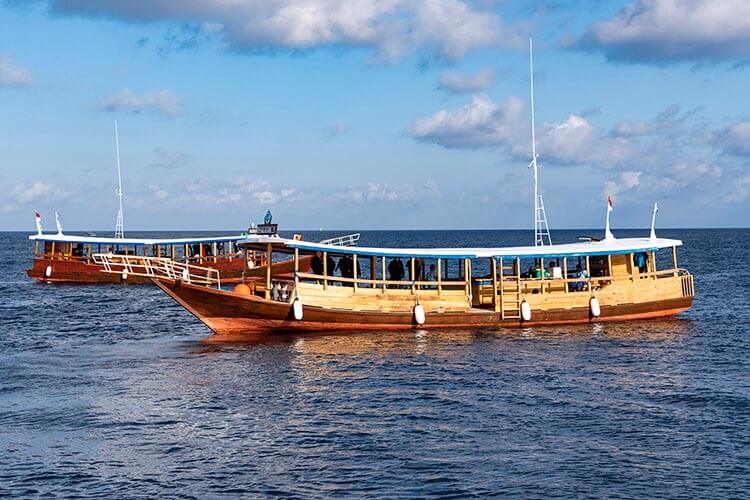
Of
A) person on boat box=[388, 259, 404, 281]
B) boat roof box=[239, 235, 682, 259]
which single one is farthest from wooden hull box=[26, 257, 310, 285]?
boat roof box=[239, 235, 682, 259]

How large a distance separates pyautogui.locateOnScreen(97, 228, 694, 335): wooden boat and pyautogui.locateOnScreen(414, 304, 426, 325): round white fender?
0.13ft

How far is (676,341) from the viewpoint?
31.9 meters

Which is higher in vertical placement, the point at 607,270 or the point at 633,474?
the point at 607,270

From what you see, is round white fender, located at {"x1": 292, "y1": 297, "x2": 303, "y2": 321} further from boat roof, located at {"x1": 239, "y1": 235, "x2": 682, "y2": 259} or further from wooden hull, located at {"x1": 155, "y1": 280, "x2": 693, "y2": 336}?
boat roof, located at {"x1": 239, "y1": 235, "x2": 682, "y2": 259}

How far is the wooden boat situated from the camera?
104 feet

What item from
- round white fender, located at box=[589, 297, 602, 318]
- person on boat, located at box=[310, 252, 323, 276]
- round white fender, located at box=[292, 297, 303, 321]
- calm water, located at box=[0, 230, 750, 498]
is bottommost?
calm water, located at box=[0, 230, 750, 498]

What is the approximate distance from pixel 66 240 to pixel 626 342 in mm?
43517

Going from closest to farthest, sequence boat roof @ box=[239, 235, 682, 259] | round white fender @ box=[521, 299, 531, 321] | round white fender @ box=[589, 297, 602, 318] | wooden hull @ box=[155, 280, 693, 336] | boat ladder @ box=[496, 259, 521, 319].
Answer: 1. wooden hull @ box=[155, 280, 693, 336]
2. boat roof @ box=[239, 235, 682, 259]
3. round white fender @ box=[521, 299, 531, 321]
4. boat ladder @ box=[496, 259, 521, 319]
5. round white fender @ box=[589, 297, 602, 318]

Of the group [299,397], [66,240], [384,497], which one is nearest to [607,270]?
[299,397]

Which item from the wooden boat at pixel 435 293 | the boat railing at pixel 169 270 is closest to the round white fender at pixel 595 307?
the wooden boat at pixel 435 293

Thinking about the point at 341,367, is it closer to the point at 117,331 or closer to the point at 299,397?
the point at 299,397

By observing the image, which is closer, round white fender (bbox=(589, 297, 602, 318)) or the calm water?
the calm water

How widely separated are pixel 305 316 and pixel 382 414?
1185 cm

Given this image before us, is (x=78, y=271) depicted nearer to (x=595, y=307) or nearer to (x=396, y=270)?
(x=396, y=270)
